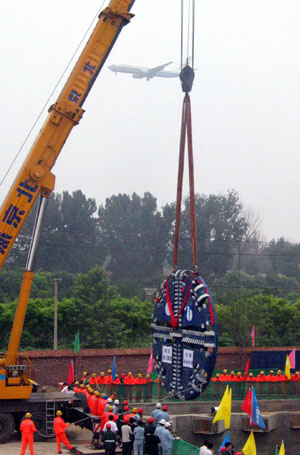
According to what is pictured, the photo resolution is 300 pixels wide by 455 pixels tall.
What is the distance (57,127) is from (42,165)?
1.25 metres

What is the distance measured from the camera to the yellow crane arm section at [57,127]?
65.3 ft

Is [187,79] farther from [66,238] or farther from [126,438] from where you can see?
[66,238]

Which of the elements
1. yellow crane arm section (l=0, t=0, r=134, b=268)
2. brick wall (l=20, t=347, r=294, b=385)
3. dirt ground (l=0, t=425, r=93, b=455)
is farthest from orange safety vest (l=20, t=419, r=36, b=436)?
brick wall (l=20, t=347, r=294, b=385)

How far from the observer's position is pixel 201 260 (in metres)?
72.7

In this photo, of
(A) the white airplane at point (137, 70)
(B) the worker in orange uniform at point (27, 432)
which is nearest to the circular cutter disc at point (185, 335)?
(B) the worker in orange uniform at point (27, 432)

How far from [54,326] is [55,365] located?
4441 millimetres

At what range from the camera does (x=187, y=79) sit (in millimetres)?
19984

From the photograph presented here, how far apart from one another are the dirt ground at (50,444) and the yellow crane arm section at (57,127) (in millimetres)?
5110

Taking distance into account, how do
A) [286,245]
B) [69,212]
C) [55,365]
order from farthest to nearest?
[286,245] < [69,212] < [55,365]

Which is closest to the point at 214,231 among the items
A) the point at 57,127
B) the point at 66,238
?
the point at 66,238

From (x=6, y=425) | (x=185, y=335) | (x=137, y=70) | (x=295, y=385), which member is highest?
(x=137, y=70)

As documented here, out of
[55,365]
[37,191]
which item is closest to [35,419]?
[37,191]

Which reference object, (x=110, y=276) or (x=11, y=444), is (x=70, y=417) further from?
(x=110, y=276)

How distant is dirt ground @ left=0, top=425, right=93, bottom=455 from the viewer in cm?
1825
